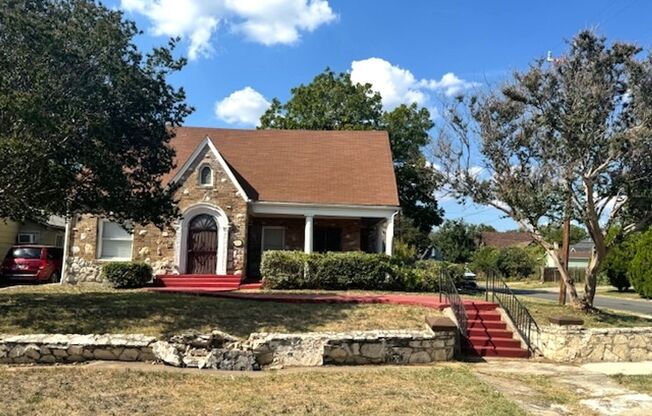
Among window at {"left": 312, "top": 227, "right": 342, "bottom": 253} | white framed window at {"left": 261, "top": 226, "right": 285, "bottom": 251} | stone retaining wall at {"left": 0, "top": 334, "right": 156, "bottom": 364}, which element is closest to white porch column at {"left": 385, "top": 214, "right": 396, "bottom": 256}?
window at {"left": 312, "top": 227, "right": 342, "bottom": 253}

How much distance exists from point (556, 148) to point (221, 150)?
45.1ft

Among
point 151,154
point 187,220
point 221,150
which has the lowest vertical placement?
point 187,220

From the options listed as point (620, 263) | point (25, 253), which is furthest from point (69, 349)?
point (620, 263)

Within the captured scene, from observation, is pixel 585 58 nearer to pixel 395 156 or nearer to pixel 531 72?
pixel 531 72

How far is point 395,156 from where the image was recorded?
106ft

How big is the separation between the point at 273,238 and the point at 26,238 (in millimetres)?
14655

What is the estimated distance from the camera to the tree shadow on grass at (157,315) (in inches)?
427

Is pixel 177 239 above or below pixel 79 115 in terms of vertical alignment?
below

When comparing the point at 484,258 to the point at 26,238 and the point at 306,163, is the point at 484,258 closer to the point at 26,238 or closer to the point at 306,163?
the point at 306,163

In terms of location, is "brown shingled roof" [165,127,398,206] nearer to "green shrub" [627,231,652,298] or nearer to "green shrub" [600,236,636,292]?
"green shrub" [627,231,652,298]

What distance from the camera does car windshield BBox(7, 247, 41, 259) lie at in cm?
2147

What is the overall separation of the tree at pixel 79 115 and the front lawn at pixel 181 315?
2.22m

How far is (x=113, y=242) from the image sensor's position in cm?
2080

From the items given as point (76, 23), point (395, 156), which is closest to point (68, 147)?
point (76, 23)
